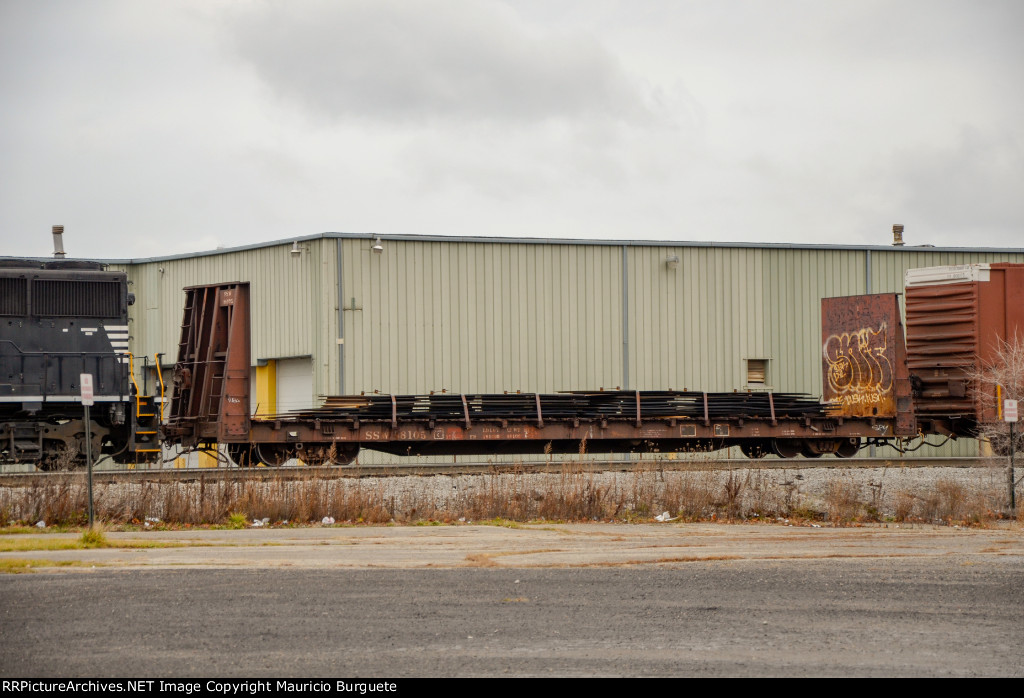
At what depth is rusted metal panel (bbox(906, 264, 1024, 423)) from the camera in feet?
68.1

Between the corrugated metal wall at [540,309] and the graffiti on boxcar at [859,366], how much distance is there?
6.19m

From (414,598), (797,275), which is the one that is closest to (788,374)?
(797,275)

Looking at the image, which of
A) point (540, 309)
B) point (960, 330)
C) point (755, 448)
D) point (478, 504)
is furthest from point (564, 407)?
→ point (960, 330)

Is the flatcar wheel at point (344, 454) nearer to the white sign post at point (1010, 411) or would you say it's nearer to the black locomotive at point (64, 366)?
the black locomotive at point (64, 366)

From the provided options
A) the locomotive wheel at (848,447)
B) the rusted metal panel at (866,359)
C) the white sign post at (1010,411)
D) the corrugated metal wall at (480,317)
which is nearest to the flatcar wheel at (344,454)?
the corrugated metal wall at (480,317)

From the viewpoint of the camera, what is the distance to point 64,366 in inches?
754

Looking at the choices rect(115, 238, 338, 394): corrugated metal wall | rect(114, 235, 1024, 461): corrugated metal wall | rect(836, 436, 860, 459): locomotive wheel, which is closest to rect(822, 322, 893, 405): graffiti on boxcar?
rect(836, 436, 860, 459): locomotive wheel

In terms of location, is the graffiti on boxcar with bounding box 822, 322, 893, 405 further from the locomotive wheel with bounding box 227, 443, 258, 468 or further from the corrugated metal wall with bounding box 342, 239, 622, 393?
the locomotive wheel with bounding box 227, 443, 258, 468

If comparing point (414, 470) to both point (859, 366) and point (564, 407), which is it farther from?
point (859, 366)

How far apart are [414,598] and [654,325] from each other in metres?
19.9

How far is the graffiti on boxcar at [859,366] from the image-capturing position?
20844 millimetres

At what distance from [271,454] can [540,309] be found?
9736 millimetres

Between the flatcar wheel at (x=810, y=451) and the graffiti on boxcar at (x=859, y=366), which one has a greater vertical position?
the graffiti on boxcar at (x=859, y=366)

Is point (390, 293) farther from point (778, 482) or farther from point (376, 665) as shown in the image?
point (376, 665)
